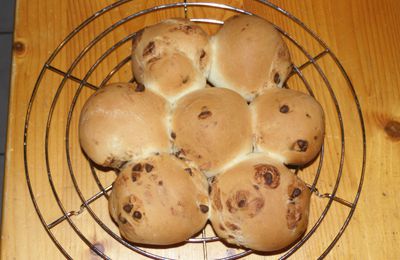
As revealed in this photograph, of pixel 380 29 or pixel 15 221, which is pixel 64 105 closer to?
pixel 15 221

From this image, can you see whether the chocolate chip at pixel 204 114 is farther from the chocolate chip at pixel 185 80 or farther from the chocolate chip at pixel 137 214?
the chocolate chip at pixel 137 214

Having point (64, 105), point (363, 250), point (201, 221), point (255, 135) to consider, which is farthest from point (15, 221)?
point (363, 250)

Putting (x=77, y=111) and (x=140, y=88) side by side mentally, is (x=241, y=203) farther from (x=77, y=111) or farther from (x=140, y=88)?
(x=77, y=111)

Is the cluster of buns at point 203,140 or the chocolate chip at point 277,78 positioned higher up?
the chocolate chip at point 277,78

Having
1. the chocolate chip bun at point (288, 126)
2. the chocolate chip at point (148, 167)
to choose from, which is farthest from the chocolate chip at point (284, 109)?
the chocolate chip at point (148, 167)

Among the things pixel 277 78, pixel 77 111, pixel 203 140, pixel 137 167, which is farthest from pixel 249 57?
pixel 77 111

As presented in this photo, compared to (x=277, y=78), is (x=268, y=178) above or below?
below
